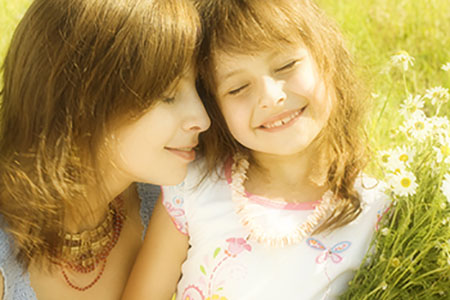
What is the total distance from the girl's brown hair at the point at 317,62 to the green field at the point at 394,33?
864 mm

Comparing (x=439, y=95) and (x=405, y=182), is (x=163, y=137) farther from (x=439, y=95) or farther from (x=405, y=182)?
(x=439, y=95)

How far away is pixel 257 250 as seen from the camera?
70.8 inches

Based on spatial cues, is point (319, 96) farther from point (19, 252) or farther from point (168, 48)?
point (19, 252)

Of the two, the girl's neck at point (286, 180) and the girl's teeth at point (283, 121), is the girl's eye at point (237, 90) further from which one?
the girl's neck at point (286, 180)

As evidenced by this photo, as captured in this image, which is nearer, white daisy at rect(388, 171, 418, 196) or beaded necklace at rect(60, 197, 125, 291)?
white daisy at rect(388, 171, 418, 196)


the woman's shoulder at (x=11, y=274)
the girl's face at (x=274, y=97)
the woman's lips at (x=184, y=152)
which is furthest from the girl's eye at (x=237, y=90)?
the woman's shoulder at (x=11, y=274)

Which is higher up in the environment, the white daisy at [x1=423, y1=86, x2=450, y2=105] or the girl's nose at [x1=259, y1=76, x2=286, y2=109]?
the girl's nose at [x1=259, y1=76, x2=286, y2=109]

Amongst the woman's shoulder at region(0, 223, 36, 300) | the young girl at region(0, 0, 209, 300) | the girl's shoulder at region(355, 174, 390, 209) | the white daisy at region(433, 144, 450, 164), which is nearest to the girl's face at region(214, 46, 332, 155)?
the young girl at region(0, 0, 209, 300)

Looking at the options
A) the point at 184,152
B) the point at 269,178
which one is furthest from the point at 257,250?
the point at 184,152

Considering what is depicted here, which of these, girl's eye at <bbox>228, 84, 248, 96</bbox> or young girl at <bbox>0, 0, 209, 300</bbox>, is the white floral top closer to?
young girl at <bbox>0, 0, 209, 300</bbox>

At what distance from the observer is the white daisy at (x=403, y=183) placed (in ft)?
4.84

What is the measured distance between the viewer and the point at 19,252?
67.7 inches

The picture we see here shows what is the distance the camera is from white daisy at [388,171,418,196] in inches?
58.1

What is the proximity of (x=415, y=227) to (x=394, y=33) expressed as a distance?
1841mm
